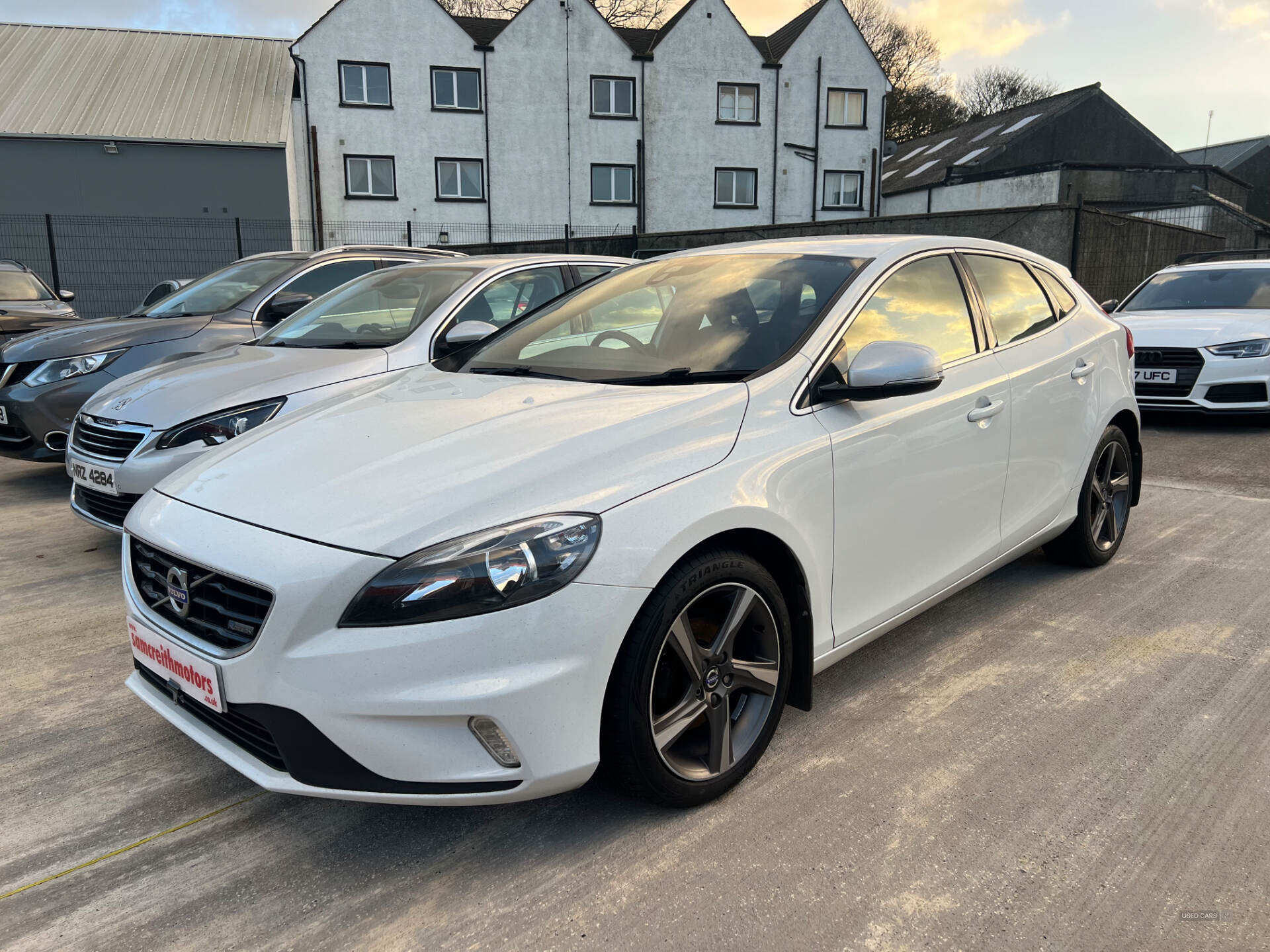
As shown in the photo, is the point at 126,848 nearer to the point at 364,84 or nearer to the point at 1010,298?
the point at 1010,298

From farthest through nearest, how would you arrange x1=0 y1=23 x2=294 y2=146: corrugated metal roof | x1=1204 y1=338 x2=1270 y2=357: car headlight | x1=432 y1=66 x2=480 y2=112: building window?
x1=432 y1=66 x2=480 y2=112: building window → x1=0 y1=23 x2=294 y2=146: corrugated metal roof → x1=1204 y1=338 x2=1270 y2=357: car headlight

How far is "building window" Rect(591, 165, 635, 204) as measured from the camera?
1184 inches

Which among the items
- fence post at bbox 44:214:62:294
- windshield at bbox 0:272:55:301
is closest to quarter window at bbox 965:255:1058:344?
windshield at bbox 0:272:55:301

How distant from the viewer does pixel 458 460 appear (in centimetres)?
233

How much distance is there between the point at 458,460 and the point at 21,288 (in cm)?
1087

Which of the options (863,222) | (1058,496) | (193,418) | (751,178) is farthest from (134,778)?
(751,178)

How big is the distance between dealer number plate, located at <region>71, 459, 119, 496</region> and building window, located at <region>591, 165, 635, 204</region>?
88.3 feet

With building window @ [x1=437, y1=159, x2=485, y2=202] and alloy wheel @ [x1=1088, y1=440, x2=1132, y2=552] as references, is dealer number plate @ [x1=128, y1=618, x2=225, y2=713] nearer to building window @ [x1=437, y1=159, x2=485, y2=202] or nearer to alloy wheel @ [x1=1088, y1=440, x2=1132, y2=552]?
alloy wheel @ [x1=1088, y1=440, x2=1132, y2=552]

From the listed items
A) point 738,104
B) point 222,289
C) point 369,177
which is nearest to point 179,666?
point 222,289

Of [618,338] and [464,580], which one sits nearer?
[464,580]

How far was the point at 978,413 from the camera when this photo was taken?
128 inches

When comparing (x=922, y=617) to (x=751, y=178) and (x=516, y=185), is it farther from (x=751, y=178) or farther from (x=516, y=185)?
(x=751, y=178)

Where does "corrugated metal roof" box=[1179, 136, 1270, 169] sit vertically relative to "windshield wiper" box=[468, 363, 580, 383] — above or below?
above

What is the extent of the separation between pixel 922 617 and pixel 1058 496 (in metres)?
0.79
